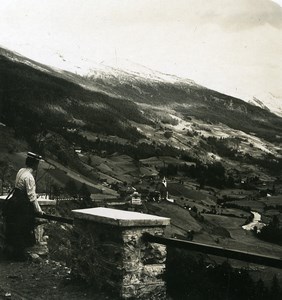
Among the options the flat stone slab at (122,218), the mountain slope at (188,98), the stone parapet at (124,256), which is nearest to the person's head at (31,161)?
the flat stone slab at (122,218)

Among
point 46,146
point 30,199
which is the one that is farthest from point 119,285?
point 46,146

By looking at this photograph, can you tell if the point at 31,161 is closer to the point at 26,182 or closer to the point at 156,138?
the point at 26,182

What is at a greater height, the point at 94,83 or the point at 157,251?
the point at 94,83

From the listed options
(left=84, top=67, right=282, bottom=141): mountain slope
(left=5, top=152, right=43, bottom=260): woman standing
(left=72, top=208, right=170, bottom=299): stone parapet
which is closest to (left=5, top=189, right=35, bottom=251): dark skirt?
(left=5, top=152, right=43, bottom=260): woman standing

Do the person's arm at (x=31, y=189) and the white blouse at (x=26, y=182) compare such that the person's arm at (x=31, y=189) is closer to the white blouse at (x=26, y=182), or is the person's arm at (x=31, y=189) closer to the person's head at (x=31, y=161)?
the white blouse at (x=26, y=182)

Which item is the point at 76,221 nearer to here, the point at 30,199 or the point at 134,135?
the point at 30,199
